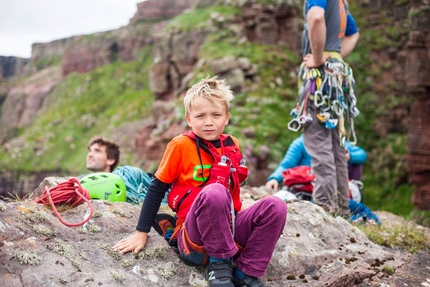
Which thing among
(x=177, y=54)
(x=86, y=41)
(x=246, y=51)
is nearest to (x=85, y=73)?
(x=86, y=41)

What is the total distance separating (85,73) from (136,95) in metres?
18.8

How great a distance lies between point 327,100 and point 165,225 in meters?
2.74

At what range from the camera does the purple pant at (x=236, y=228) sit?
115 inches

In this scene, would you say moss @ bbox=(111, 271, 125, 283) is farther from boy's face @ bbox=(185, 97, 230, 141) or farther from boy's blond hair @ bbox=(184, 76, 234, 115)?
boy's blond hair @ bbox=(184, 76, 234, 115)

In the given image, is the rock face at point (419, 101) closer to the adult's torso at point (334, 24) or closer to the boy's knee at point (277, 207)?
the adult's torso at point (334, 24)

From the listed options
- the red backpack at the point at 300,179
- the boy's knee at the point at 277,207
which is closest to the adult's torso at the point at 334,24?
the red backpack at the point at 300,179

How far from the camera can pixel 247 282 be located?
307cm

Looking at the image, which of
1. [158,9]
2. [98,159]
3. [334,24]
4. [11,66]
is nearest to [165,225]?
[98,159]

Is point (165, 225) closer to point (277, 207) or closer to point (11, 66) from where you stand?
point (277, 207)

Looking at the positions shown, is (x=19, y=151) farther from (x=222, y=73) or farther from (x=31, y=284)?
(x=31, y=284)

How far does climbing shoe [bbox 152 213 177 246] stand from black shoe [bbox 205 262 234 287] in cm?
71

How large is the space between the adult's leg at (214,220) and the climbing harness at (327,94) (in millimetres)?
2629

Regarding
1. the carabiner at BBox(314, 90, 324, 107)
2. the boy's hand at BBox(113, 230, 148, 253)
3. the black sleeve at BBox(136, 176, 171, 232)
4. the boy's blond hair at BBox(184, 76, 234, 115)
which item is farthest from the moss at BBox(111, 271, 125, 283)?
the carabiner at BBox(314, 90, 324, 107)

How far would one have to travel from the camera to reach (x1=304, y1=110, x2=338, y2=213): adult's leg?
5219mm
